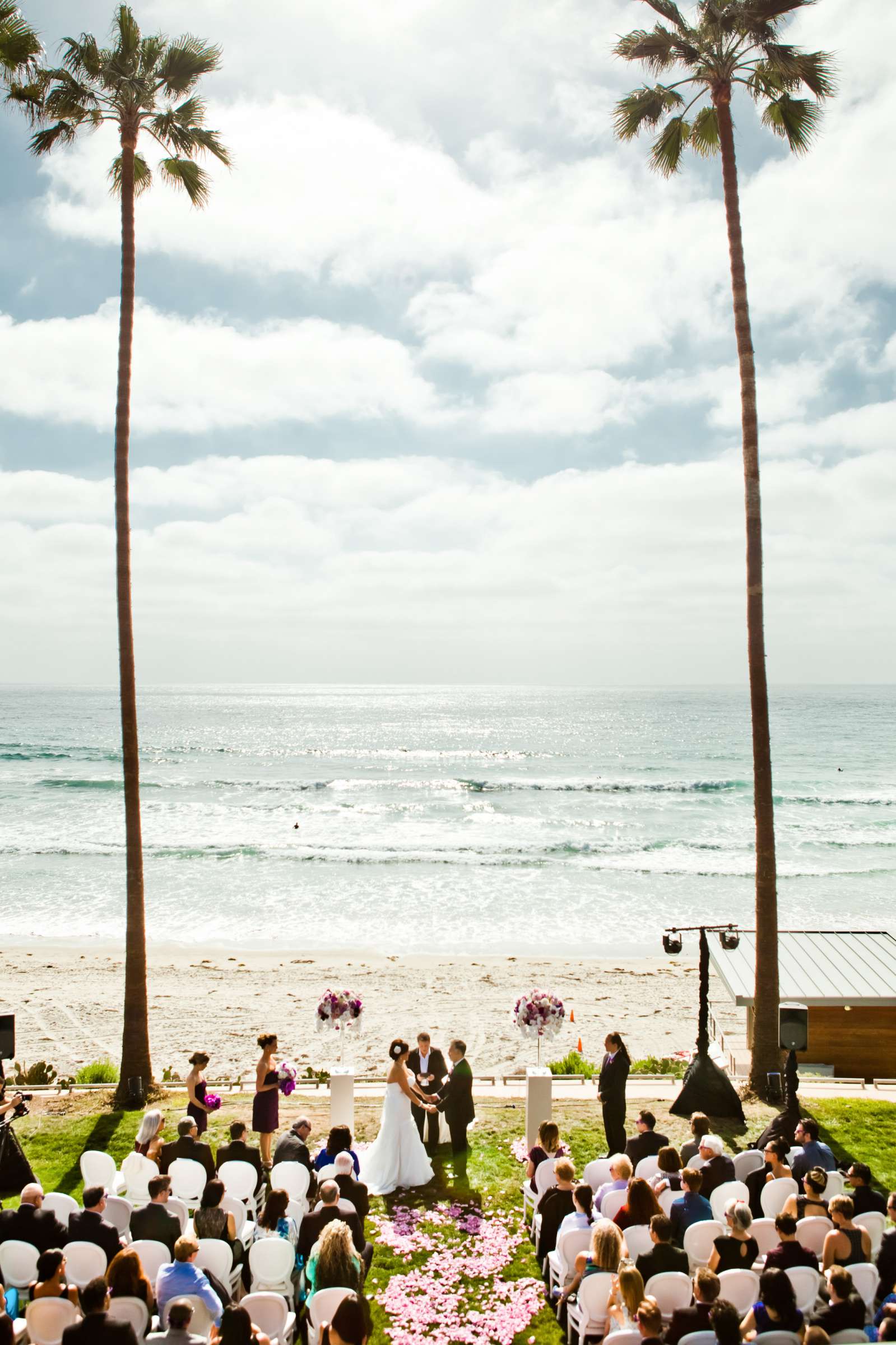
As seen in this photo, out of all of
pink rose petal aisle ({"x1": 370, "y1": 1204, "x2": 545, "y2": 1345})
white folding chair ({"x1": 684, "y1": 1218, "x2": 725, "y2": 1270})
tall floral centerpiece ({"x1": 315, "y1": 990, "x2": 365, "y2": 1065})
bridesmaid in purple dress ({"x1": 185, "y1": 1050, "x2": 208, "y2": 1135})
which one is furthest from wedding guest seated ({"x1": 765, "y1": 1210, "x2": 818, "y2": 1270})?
tall floral centerpiece ({"x1": 315, "y1": 990, "x2": 365, "y2": 1065})

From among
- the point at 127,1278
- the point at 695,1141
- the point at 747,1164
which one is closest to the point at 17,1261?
the point at 127,1278

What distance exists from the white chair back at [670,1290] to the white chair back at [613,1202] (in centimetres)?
116

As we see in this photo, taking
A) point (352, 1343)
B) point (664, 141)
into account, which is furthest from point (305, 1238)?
point (664, 141)

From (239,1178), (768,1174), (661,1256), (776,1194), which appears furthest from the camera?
(239,1178)

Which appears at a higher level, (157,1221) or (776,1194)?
(157,1221)

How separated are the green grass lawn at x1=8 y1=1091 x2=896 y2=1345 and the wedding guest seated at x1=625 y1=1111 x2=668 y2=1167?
1322 mm

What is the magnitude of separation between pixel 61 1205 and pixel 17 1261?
2.96 ft

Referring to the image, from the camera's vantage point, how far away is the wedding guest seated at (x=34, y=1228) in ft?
23.1

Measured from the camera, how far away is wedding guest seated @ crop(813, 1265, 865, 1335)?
5.73 meters

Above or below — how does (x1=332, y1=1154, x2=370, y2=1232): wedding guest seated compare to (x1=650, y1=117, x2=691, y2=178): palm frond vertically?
below

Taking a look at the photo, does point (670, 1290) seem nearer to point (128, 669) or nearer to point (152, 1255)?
point (152, 1255)

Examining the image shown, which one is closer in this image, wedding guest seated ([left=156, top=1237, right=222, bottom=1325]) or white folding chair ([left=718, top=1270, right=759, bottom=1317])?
wedding guest seated ([left=156, top=1237, right=222, bottom=1325])

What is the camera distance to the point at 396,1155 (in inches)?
397

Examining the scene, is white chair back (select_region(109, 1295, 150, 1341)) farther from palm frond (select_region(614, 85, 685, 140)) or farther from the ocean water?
the ocean water
